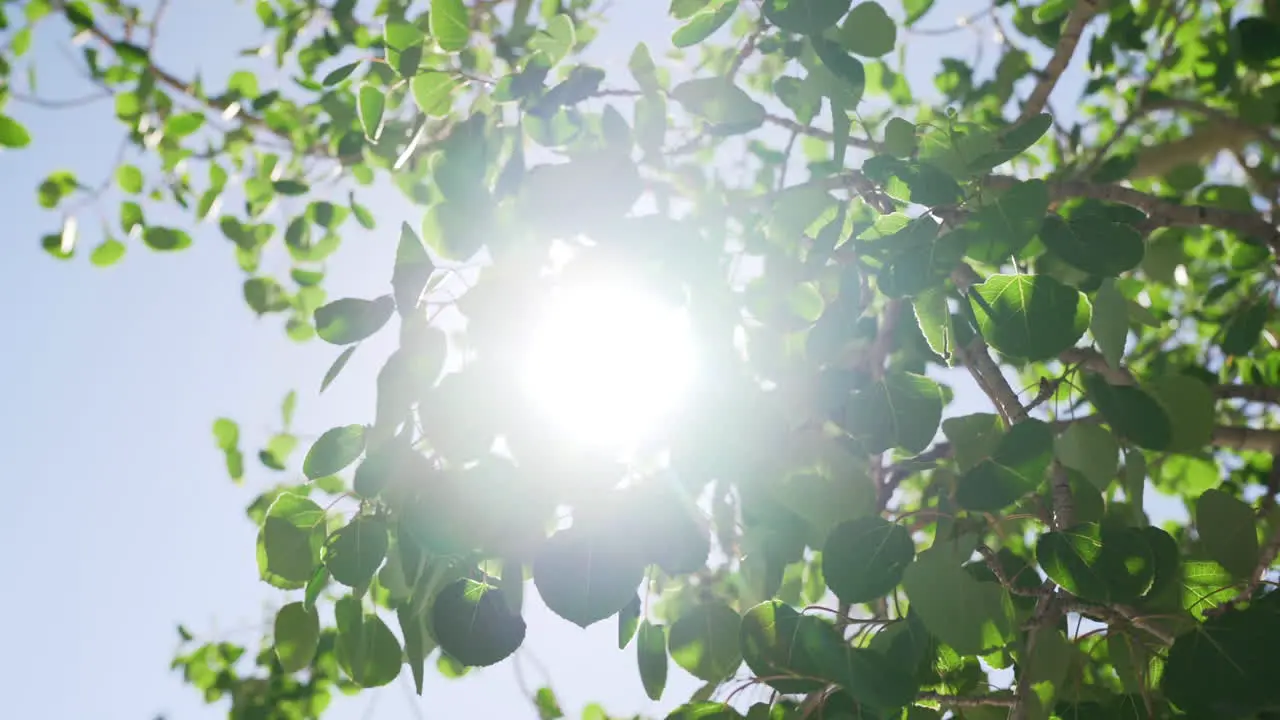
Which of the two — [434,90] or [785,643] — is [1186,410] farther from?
[434,90]

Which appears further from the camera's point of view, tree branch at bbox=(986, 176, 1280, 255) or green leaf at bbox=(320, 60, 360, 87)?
tree branch at bbox=(986, 176, 1280, 255)

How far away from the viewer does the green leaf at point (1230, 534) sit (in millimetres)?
938

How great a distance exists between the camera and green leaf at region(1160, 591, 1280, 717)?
81 cm

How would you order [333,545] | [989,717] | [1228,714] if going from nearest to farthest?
[1228,714] → [333,545] → [989,717]

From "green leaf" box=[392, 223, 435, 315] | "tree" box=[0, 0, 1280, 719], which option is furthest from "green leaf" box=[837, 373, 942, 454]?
"green leaf" box=[392, 223, 435, 315]

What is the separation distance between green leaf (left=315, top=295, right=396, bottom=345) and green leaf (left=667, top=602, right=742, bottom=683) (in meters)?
0.50

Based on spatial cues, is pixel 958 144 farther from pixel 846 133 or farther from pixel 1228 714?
pixel 1228 714

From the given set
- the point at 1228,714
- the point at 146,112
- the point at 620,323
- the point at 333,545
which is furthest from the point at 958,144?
the point at 146,112

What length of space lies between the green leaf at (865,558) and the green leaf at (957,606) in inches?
1.2

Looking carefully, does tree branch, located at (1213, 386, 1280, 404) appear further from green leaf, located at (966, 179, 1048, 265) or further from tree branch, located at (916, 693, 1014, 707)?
green leaf, located at (966, 179, 1048, 265)

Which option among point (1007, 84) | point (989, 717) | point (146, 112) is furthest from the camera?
point (1007, 84)

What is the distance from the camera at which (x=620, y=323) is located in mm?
962

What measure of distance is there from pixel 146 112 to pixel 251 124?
0.88ft

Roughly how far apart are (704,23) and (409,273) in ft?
1.48
